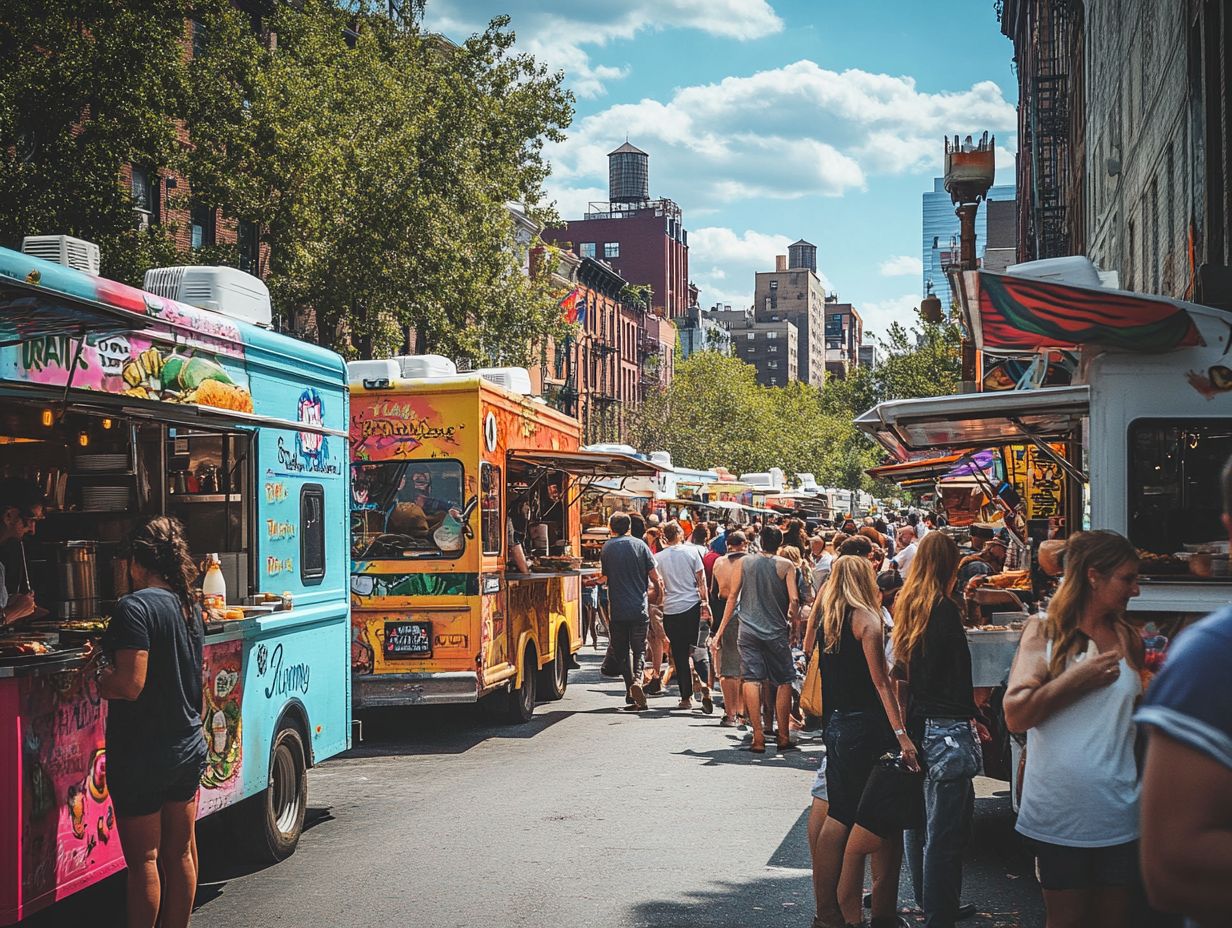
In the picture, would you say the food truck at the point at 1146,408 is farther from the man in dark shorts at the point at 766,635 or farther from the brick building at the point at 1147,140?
the man in dark shorts at the point at 766,635

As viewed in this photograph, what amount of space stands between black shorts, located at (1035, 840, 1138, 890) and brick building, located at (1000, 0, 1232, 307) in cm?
470

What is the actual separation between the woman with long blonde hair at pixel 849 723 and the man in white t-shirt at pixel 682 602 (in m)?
8.52

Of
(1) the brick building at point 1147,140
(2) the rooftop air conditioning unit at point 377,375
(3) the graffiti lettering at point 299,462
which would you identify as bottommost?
(3) the graffiti lettering at point 299,462

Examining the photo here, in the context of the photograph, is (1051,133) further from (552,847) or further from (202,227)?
(552,847)

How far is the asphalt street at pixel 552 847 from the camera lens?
23.2ft

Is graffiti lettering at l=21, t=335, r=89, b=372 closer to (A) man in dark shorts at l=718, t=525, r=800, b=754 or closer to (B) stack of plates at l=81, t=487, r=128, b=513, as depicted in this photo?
(B) stack of plates at l=81, t=487, r=128, b=513

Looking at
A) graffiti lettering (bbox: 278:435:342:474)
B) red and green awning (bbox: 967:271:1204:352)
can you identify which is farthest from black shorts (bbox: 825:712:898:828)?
graffiti lettering (bbox: 278:435:342:474)

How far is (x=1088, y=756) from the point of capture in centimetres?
445

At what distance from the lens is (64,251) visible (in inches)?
255

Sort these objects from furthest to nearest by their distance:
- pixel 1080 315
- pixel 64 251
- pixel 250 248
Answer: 1. pixel 250 248
2. pixel 1080 315
3. pixel 64 251

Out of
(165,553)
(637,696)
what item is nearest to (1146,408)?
(165,553)

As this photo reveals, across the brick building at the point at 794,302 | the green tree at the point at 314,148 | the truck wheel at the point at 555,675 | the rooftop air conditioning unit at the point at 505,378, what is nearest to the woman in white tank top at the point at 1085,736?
the rooftop air conditioning unit at the point at 505,378

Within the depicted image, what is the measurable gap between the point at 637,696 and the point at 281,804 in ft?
23.5

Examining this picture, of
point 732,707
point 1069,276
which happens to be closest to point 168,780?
point 1069,276
